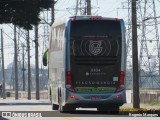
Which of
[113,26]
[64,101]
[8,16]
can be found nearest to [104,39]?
[113,26]

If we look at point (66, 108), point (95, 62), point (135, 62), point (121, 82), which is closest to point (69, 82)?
point (95, 62)

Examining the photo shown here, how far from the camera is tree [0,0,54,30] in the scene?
53500 millimetres

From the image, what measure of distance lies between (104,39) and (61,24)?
214cm

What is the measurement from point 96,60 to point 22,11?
25.5 metres

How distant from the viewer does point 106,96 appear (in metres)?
30.3

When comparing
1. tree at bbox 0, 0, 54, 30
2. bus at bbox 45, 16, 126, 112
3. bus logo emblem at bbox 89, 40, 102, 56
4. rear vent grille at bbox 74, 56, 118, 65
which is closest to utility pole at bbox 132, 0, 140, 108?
bus at bbox 45, 16, 126, 112

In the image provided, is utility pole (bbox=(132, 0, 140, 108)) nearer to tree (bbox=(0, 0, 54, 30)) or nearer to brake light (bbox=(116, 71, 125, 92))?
brake light (bbox=(116, 71, 125, 92))

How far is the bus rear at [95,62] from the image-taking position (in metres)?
30.1

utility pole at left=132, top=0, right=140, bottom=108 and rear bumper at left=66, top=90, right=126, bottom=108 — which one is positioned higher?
utility pole at left=132, top=0, right=140, bottom=108

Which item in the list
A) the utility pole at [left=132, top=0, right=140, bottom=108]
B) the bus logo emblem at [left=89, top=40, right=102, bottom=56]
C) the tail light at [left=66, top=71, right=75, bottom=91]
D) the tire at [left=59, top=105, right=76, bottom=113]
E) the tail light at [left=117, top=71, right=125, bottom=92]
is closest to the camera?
the bus logo emblem at [left=89, top=40, right=102, bottom=56]

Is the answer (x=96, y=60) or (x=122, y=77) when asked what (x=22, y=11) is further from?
(x=122, y=77)

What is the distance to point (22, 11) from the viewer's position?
55.0 metres

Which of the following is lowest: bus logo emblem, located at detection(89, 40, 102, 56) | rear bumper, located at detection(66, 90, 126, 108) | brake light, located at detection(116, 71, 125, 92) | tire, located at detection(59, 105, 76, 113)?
tire, located at detection(59, 105, 76, 113)

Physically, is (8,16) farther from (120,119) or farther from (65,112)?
(120,119)
